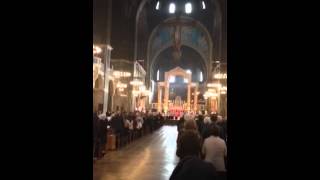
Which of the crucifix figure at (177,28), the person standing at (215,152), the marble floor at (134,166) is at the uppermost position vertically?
the crucifix figure at (177,28)

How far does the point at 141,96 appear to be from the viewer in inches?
1592

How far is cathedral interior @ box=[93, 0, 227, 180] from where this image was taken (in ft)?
33.0

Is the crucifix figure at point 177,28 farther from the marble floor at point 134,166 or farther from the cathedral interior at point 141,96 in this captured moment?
the marble floor at point 134,166

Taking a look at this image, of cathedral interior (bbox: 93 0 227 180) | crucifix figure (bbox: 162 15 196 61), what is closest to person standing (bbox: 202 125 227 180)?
cathedral interior (bbox: 93 0 227 180)

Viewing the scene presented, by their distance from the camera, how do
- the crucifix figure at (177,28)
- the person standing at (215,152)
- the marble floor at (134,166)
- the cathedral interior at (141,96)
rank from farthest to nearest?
1. the crucifix figure at (177,28)
2. the marble floor at (134,166)
3. the cathedral interior at (141,96)
4. the person standing at (215,152)

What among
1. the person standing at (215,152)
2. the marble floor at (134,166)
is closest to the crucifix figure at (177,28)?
the marble floor at (134,166)

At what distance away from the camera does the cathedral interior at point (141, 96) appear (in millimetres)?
10055

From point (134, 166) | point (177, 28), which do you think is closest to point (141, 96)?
point (177, 28)

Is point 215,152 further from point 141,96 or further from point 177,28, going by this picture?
point 177,28

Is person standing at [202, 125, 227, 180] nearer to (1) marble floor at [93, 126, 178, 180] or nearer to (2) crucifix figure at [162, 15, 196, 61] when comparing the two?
(1) marble floor at [93, 126, 178, 180]
